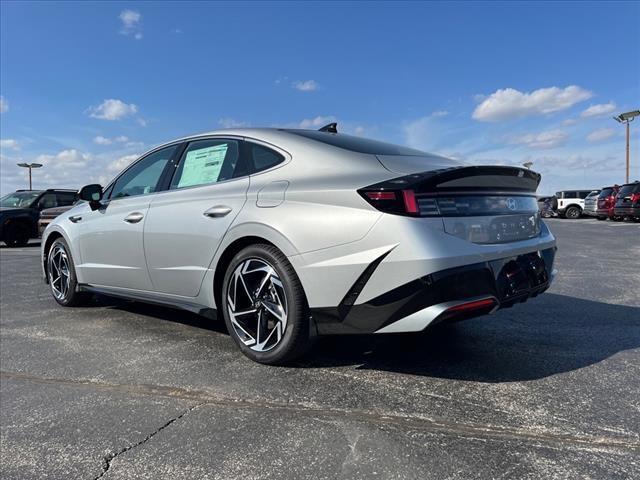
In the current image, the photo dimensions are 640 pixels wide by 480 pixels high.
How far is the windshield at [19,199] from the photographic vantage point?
14.7 m

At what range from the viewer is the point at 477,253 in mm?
2660

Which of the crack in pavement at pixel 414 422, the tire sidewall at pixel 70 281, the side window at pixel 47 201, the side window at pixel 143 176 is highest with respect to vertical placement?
the side window at pixel 47 201

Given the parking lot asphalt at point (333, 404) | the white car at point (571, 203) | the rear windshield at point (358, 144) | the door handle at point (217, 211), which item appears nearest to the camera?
the parking lot asphalt at point (333, 404)

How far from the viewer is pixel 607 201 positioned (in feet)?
76.7

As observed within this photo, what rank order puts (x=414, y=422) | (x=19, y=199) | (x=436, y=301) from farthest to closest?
1. (x=19, y=199)
2. (x=436, y=301)
3. (x=414, y=422)

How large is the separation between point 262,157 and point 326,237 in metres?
0.88

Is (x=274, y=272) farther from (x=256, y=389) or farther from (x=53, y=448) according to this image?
(x=53, y=448)

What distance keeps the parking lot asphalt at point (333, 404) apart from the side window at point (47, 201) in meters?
12.0

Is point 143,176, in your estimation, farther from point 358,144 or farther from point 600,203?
point 600,203

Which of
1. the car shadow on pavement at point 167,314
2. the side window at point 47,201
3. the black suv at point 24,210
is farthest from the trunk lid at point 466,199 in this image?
the side window at point 47,201

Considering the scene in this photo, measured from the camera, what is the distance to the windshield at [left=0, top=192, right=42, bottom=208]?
48.4 ft

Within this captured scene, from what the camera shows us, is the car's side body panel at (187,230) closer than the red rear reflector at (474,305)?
No

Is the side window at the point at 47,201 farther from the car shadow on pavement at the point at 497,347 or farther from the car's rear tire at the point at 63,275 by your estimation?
the car shadow on pavement at the point at 497,347

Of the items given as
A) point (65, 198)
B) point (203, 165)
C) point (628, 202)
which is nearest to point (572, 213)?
point (628, 202)
